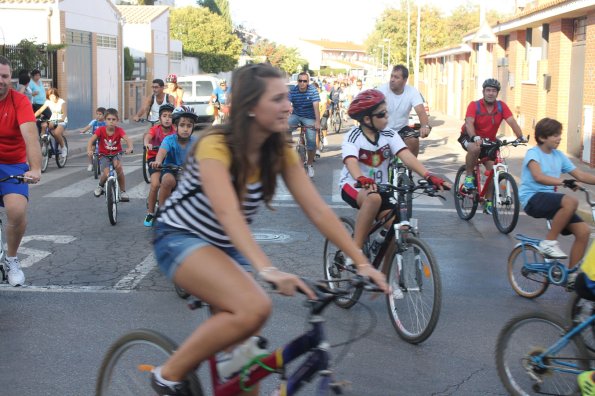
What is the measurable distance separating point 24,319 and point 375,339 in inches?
107

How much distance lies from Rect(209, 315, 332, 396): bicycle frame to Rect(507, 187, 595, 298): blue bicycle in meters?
3.84

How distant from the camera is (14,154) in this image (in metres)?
7.02

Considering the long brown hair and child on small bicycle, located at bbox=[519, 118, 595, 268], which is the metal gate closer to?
child on small bicycle, located at bbox=[519, 118, 595, 268]

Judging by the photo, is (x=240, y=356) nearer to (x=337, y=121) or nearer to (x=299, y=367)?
(x=299, y=367)

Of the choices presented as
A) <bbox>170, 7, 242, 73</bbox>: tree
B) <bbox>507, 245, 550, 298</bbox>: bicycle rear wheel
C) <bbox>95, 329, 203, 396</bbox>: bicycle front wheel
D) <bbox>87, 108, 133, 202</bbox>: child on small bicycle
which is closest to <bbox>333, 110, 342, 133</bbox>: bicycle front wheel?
<bbox>87, 108, 133, 202</bbox>: child on small bicycle

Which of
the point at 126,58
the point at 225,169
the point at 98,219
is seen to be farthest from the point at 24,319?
the point at 126,58

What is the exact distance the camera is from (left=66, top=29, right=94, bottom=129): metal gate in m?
29.0

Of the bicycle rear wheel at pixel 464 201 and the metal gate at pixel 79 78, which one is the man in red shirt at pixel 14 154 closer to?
the bicycle rear wheel at pixel 464 201

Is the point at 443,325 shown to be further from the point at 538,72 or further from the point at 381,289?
the point at 538,72

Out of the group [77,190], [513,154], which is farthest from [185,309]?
[513,154]

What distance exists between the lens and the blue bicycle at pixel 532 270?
262 inches

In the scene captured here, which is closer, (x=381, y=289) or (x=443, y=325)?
(x=381, y=289)

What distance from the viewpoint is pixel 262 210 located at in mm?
12023

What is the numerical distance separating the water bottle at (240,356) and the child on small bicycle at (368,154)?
3.01 meters
